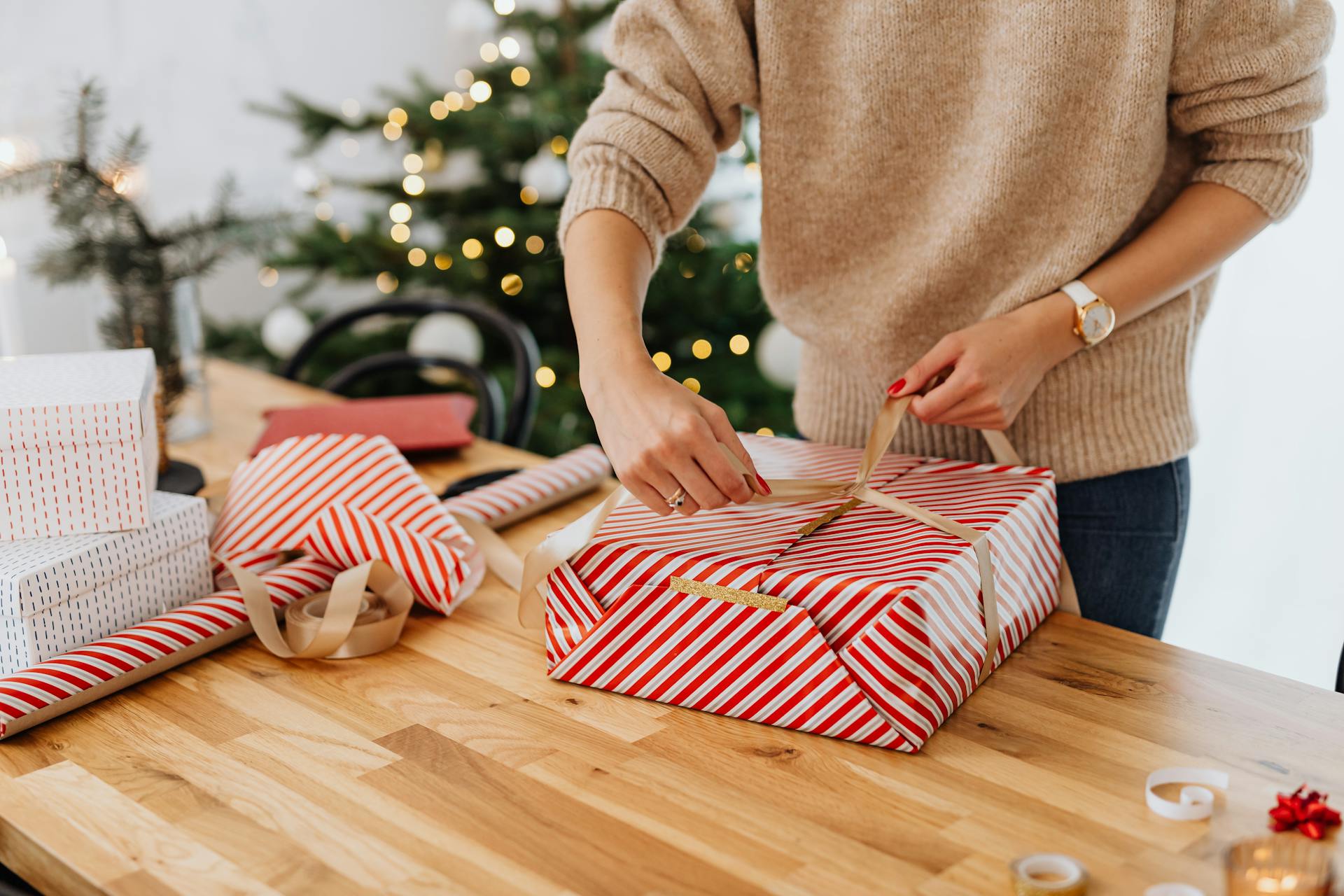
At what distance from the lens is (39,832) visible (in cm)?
64

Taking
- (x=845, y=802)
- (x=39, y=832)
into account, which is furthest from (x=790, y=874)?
(x=39, y=832)

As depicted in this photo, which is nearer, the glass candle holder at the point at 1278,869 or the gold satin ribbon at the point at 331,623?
the glass candle holder at the point at 1278,869

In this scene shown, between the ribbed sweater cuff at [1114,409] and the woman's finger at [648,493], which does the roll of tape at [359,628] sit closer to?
the woman's finger at [648,493]

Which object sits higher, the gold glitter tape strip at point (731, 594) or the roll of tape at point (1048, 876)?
the gold glitter tape strip at point (731, 594)

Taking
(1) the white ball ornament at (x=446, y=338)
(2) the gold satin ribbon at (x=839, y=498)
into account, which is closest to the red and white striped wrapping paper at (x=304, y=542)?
(2) the gold satin ribbon at (x=839, y=498)

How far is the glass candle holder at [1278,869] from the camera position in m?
0.57

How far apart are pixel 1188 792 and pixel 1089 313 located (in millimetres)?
426

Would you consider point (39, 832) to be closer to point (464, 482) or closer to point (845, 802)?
point (845, 802)

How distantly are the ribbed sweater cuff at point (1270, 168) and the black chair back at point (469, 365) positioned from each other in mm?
961

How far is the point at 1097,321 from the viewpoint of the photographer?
0.95m

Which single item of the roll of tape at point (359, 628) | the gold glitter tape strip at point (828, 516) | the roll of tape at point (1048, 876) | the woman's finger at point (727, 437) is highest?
the woman's finger at point (727, 437)

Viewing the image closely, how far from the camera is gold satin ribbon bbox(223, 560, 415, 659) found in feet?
2.81

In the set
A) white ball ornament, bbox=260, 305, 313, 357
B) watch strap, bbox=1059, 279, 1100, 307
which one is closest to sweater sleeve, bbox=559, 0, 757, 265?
watch strap, bbox=1059, 279, 1100, 307

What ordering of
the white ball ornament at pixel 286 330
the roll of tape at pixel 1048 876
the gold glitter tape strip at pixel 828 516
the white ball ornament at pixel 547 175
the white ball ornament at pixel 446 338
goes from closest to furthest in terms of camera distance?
1. the roll of tape at pixel 1048 876
2. the gold glitter tape strip at pixel 828 516
3. the white ball ornament at pixel 446 338
4. the white ball ornament at pixel 547 175
5. the white ball ornament at pixel 286 330
